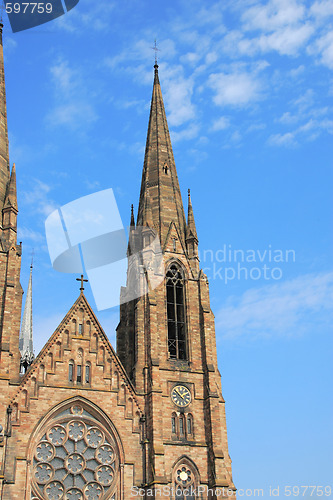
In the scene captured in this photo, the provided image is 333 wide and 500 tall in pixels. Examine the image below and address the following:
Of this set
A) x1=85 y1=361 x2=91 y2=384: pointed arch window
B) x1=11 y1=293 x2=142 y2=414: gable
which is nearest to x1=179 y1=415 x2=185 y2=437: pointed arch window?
x1=11 y1=293 x2=142 y2=414: gable

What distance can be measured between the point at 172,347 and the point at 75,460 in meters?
9.18

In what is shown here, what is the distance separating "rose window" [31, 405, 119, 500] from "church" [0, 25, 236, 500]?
51mm

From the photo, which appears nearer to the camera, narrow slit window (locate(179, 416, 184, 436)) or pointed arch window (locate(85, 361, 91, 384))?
pointed arch window (locate(85, 361, 91, 384))

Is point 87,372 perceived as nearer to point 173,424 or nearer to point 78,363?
point 78,363

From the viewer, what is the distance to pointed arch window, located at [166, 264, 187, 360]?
41.0 meters

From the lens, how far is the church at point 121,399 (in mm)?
34812

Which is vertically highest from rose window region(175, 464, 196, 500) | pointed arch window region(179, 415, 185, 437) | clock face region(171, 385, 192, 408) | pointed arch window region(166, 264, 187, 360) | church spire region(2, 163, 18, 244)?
church spire region(2, 163, 18, 244)

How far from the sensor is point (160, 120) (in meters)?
51.1

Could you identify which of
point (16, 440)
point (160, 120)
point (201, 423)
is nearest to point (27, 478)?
point (16, 440)

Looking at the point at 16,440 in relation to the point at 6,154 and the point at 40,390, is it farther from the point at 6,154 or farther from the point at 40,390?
the point at 6,154

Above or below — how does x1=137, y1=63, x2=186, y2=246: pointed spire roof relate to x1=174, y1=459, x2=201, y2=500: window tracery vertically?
above

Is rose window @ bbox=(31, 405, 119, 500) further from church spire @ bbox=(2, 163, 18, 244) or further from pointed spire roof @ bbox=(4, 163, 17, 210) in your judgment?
pointed spire roof @ bbox=(4, 163, 17, 210)

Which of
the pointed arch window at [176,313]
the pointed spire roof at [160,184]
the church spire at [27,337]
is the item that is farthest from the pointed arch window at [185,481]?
the church spire at [27,337]

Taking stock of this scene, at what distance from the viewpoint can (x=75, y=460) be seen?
35250 mm
